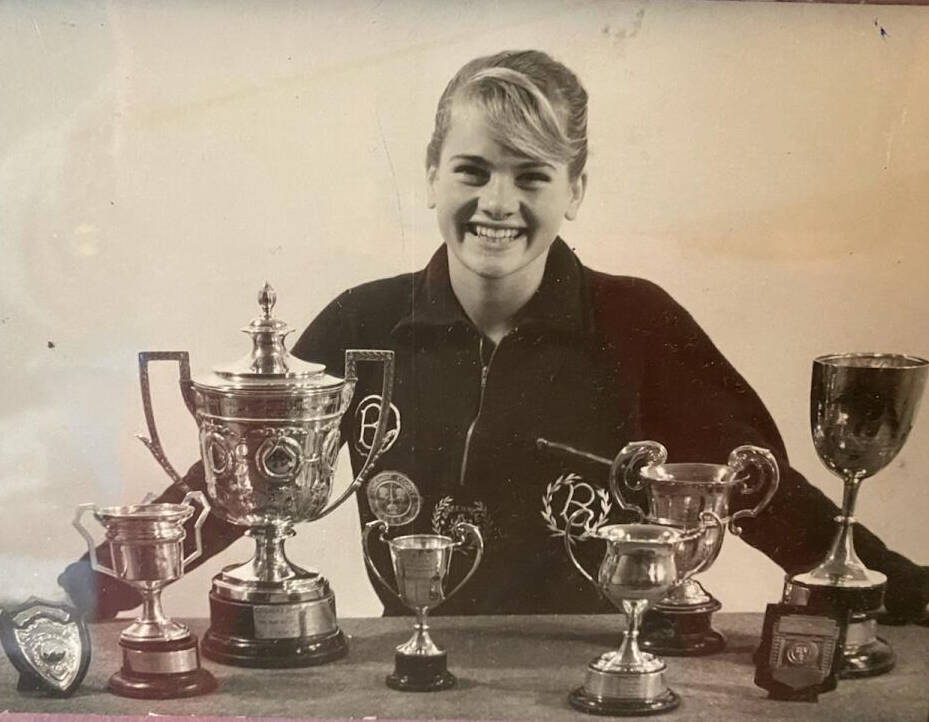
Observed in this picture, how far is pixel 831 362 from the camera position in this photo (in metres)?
2.17

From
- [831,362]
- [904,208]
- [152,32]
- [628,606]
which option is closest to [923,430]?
[831,362]

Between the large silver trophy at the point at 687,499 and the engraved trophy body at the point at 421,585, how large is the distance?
0.23 meters

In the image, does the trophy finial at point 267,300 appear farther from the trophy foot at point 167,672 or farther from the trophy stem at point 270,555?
the trophy foot at point 167,672

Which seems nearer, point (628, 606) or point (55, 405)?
point (628, 606)

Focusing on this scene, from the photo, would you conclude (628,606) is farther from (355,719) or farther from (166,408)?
(166,408)

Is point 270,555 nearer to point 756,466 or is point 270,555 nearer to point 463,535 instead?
point 463,535

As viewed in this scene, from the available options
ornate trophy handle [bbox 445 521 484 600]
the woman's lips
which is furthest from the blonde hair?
ornate trophy handle [bbox 445 521 484 600]

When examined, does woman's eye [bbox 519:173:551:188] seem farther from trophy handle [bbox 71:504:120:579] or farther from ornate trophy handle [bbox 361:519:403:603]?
trophy handle [bbox 71:504:120:579]

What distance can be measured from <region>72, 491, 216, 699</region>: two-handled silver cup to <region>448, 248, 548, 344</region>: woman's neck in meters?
0.58

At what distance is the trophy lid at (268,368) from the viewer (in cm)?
208

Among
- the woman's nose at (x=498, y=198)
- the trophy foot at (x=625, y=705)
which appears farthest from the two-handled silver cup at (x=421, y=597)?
the woman's nose at (x=498, y=198)

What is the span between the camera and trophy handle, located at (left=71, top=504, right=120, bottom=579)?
2.17m

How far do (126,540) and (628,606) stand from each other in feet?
2.68

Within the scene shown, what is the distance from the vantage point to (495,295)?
7.10ft
